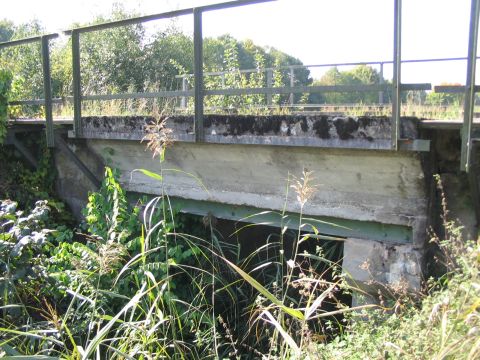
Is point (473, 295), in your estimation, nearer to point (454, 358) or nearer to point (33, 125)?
point (454, 358)

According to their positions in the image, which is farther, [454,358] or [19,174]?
[19,174]

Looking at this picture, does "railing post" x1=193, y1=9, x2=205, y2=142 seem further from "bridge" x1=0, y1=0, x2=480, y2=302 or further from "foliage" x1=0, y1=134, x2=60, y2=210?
"foliage" x1=0, y1=134, x2=60, y2=210

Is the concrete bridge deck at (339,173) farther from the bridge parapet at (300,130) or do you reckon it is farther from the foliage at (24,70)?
the foliage at (24,70)

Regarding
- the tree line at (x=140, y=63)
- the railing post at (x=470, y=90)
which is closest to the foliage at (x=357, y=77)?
the tree line at (x=140, y=63)

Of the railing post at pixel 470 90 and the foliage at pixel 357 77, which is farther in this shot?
the foliage at pixel 357 77

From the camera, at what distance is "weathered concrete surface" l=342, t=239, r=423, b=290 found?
4605 mm

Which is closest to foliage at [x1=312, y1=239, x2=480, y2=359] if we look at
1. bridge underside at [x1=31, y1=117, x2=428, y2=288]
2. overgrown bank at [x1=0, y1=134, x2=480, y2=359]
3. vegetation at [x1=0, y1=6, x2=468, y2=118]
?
overgrown bank at [x1=0, y1=134, x2=480, y2=359]

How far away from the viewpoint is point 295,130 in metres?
4.82

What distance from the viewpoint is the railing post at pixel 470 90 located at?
3848 millimetres

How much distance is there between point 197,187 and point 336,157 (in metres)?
1.94

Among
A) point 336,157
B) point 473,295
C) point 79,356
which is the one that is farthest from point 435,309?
point 336,157

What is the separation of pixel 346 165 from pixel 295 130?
56cm

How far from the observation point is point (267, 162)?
5301mm

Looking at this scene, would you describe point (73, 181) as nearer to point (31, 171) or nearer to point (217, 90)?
point (31, 171)
